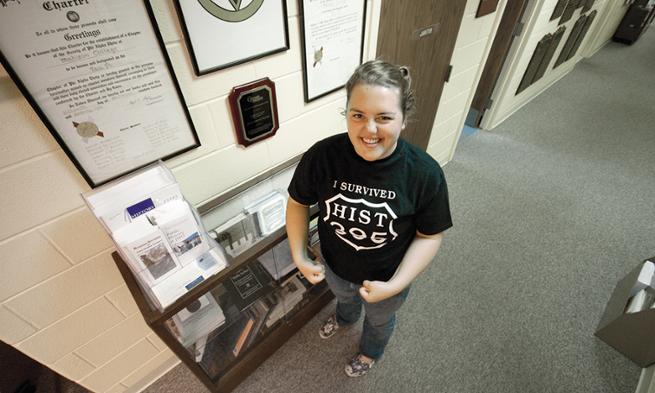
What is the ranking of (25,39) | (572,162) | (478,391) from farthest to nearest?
(572,162) → (478,391) → (25,39)

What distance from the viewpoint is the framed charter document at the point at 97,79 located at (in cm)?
61

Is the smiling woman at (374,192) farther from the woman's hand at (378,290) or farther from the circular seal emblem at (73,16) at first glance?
the circular seal emblem at (73,16)

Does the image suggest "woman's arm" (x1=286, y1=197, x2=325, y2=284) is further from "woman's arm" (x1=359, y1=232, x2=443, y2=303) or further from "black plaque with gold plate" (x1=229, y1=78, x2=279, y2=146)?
"black plaque with gold plate" (x1=229, y1=78, x2=279, y2=146)

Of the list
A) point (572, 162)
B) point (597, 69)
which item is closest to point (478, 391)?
point (572, 162)

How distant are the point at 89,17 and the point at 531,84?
4.23m

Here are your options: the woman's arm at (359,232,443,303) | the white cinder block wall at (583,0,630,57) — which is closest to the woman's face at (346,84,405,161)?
the woman's arm at (359,232,443,303)

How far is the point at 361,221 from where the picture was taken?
0.90 m

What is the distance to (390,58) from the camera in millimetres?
1496

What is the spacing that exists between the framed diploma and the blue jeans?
81cm

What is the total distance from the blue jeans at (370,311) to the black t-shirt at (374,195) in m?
0.24

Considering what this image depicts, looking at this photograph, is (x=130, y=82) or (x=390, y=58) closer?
(x=130, y=82)

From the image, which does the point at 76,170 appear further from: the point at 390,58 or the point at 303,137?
the point at 390,58

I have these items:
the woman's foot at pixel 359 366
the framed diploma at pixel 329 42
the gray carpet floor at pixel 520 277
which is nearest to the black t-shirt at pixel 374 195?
the framed diploma at pixel 329 42

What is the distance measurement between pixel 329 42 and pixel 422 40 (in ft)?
2.41
